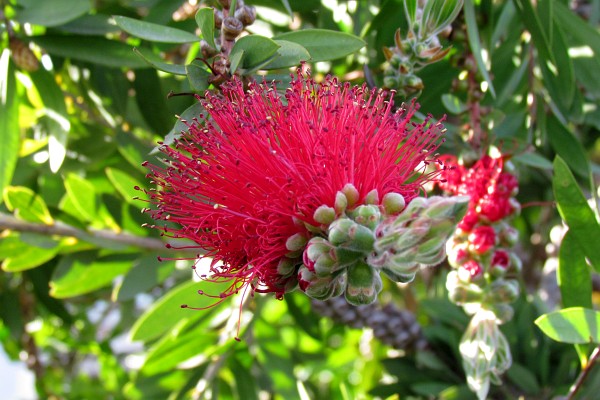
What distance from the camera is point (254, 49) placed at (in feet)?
3.28

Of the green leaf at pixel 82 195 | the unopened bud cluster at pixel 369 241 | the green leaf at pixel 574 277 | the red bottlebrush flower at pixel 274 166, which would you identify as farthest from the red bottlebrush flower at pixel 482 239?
the green leaf at pixel 82 195

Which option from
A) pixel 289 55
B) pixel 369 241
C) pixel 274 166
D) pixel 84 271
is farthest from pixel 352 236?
pixel 84 271

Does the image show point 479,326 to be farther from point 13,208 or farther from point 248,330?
point 13,208

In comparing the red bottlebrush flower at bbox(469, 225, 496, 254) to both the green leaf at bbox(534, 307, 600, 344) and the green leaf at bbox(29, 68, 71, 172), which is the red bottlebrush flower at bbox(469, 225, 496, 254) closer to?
the green leaf at bbox(534, 307, 600, 344)

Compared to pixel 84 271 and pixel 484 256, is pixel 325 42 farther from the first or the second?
pixel 84 271

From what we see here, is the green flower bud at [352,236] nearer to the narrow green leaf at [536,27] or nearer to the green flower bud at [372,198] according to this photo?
the green flower bud at [372,198]

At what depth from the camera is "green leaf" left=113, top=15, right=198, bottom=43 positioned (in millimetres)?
998

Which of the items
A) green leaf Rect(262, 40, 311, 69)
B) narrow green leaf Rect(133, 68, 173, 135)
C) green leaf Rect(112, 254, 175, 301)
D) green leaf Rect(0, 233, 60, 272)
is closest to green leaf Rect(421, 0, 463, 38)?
green leaf Rect(262, 40, 311, 69)

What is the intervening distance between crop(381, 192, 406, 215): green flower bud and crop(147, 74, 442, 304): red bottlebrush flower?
5cm

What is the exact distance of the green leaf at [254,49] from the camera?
97cm

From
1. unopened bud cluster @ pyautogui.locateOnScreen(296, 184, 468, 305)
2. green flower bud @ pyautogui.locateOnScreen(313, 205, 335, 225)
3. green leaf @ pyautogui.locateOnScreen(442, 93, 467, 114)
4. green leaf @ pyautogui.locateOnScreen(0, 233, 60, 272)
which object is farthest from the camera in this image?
green leaf @ pyautogui.locateOnScreen(0, 233, 60, 272)

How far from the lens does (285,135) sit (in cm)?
101

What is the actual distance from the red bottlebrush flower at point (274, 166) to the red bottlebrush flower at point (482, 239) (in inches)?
9.3

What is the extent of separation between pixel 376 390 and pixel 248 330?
343 mm
